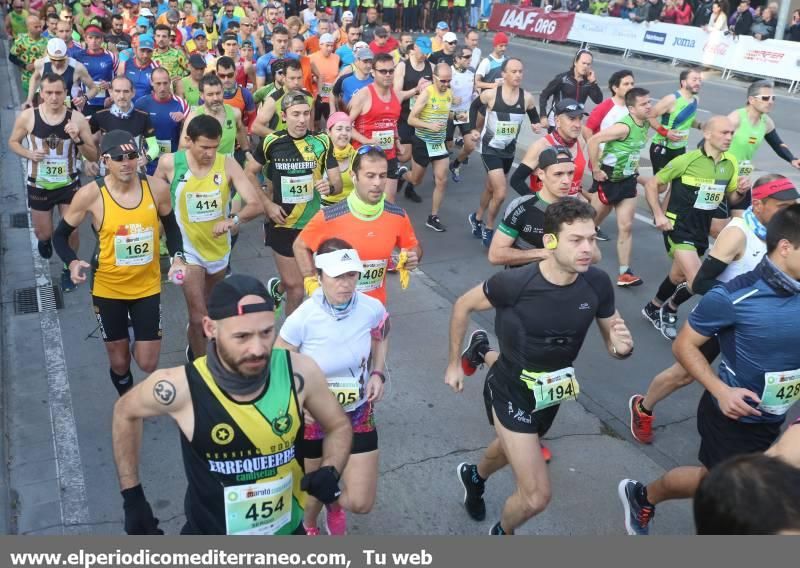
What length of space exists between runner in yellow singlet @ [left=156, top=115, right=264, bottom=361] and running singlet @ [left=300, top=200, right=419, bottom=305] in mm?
1072

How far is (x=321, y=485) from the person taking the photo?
296 cm

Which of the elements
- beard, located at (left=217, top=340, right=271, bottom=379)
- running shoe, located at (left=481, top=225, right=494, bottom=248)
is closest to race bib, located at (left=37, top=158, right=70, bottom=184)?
running shoe, located at (left=481, top=225, right=494, bottom=248)

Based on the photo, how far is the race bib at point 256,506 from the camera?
299 cm

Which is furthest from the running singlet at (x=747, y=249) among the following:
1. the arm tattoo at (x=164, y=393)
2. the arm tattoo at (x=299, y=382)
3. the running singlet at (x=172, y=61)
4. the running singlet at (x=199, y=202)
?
the running singlet at (x=172, y=61)

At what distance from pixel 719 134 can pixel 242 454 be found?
16.9 ft

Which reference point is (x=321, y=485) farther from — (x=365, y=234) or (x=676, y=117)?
(x=676, y=117)

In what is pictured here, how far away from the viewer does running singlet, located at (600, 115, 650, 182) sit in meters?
8.05

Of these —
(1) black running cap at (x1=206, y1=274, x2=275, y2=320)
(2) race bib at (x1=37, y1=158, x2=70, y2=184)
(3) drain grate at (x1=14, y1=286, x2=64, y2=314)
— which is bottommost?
(3) drain grate at (x1=14, y1=286, x2=64, y2=314)

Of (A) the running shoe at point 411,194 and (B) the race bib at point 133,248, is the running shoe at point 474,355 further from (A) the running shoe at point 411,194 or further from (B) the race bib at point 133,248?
(A) the running shoe at point 411,194

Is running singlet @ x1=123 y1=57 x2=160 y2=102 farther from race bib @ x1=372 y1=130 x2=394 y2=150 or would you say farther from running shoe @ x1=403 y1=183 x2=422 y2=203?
running shoe @ x1=403 y1=183 x2=422 y2=203

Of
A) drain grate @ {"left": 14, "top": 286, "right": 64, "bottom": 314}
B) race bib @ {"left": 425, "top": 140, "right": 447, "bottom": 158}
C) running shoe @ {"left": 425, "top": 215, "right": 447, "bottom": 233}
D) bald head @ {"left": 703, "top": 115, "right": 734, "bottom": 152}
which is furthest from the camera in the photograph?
running shoe @ {"left": 425, "top": 215, "right": 447, "bottom": 233}

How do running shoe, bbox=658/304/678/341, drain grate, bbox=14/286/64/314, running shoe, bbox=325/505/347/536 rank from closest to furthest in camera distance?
running shoe, bbox=325/505/347/536
running shoe, bbox=658/304/678/341
drain grate, bbox=14/286/64/314

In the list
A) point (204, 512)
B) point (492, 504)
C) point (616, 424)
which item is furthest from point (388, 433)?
point (204, 512)

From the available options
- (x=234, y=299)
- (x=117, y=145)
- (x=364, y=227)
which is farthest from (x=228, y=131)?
(x=234, y=299)
